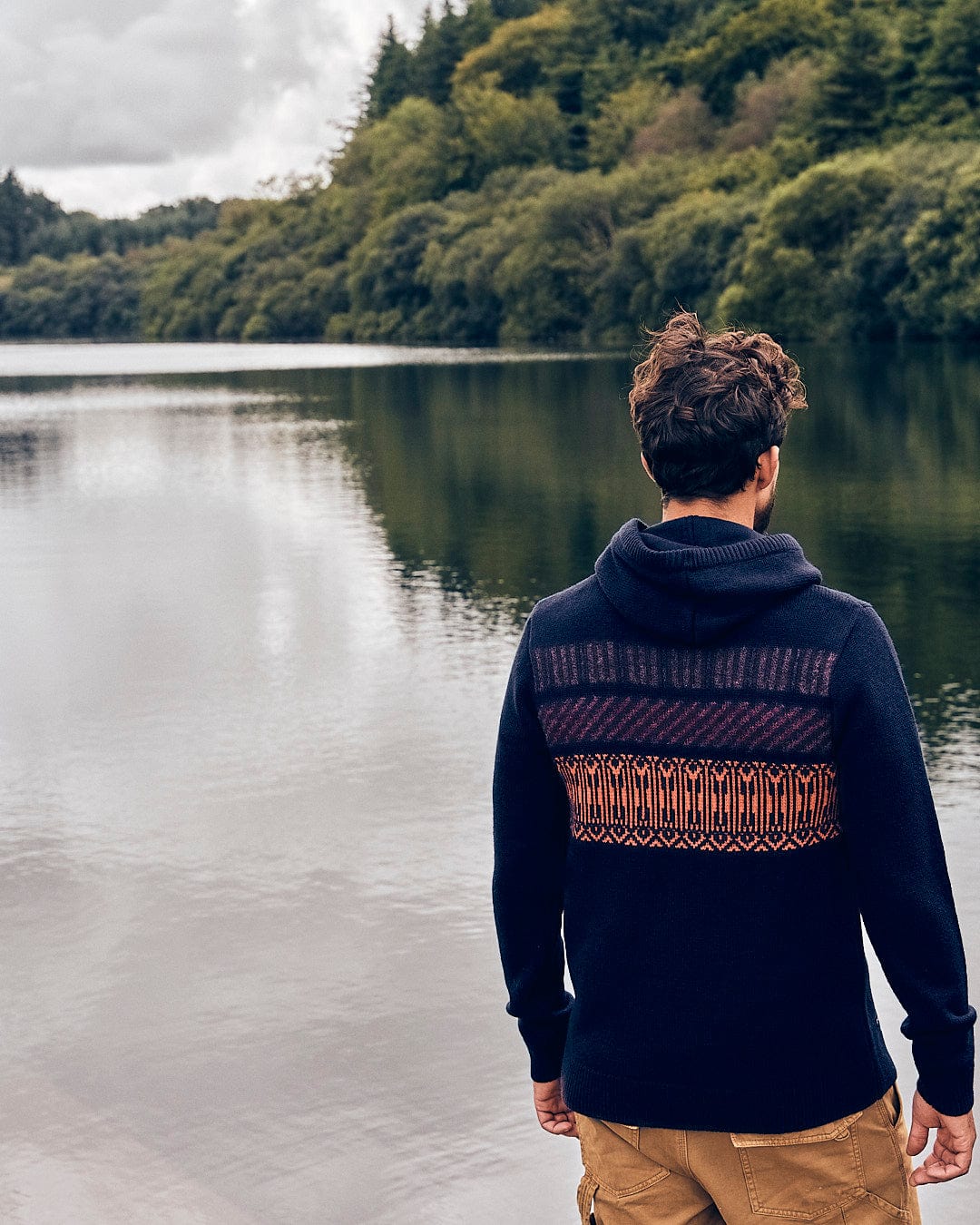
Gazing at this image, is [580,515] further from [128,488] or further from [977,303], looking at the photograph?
[977,303]

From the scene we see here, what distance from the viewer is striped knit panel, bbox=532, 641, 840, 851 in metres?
2.13

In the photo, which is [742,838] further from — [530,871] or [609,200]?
[609,200]

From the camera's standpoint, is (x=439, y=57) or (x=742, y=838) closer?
(x=742, y=838)

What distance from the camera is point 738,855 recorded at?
7.14ft

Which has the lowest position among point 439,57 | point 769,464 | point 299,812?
point 299,812

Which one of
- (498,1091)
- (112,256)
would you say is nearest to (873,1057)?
(498,1091)

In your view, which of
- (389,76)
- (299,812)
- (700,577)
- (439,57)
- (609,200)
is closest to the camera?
(700,577)

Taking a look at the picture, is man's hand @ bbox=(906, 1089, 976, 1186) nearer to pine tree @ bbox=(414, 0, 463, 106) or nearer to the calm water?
the calm water

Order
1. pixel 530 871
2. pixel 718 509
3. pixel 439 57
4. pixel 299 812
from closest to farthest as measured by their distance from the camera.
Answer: pixel 718 509
pixel 530 871
pixel 299 812
pixel 439 57

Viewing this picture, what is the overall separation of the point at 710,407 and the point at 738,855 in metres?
0.60

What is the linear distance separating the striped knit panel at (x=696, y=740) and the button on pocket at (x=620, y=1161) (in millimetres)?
394

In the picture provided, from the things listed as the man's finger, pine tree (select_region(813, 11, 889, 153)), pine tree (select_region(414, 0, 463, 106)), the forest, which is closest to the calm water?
the man's finger

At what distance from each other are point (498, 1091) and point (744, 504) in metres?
2.66

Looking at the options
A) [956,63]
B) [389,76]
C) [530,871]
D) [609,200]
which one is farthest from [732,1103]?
[389,76]
